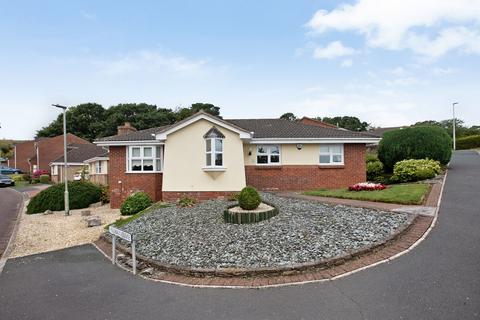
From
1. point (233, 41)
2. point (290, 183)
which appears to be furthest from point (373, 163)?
point (233, 41)

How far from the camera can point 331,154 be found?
17.8m

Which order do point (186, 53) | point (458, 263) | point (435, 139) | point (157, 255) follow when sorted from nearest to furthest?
1. point (458, 263)
2. point (157, 255)
3. point (186, 53)
4. point (435, 139)

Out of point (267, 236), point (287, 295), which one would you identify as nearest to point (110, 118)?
point (267, 236)

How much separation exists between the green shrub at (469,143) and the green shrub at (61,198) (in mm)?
48514

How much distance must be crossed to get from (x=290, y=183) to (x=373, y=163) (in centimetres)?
725

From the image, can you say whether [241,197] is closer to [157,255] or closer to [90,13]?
[157,255]

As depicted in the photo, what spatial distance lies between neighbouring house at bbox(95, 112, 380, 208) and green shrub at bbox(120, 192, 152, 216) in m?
0.89

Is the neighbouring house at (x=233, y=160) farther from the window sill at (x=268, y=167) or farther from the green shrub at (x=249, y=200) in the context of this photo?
the green shrub at (x=249, y=200)

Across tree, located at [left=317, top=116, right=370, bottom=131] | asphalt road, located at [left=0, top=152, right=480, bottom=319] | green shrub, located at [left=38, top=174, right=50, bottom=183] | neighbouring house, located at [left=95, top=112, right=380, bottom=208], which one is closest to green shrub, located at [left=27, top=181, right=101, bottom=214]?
neighbouring house, located at [left=95, top=112, right=380, bottom=208]

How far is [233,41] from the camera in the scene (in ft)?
54.0

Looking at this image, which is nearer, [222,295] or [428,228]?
[222,295]

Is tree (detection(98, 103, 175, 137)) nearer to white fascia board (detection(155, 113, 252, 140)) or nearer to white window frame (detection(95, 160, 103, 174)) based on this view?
white window frame (detection(95, 160, 103, 174))

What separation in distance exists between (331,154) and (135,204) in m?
10.9

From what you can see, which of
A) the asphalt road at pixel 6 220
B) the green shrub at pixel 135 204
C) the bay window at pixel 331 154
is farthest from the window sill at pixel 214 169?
the asphalt road at pixel 6 220
